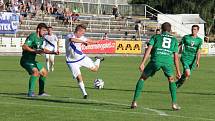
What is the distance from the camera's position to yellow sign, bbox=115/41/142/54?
5847cm

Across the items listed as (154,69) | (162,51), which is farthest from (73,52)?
(162,51)

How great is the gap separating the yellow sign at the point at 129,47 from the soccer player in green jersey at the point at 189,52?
125 feet

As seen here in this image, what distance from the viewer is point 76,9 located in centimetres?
6956

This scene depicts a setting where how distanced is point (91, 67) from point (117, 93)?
81.7 inches

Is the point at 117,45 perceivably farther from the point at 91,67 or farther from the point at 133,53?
the point at 91,67

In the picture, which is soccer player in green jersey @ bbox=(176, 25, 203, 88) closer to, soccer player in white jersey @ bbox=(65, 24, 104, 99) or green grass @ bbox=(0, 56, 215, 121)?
green grass @ bbox=(0, 56, 215, 121)

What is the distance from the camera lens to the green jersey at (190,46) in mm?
19828

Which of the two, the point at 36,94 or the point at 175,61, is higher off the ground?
the point at 175,61

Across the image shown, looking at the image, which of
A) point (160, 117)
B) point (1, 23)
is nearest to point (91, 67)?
point (160, 117)

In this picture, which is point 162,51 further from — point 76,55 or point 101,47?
point 101,47

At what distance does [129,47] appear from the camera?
59438 mm

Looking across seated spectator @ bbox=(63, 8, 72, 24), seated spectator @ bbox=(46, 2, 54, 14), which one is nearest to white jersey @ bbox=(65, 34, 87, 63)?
seated spectator @ bbox=(63, 8, 72, 24)

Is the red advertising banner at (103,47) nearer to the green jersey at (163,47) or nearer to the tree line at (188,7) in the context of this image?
the tree line at (188,7)

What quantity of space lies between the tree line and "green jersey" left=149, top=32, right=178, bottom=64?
75.1 meters
